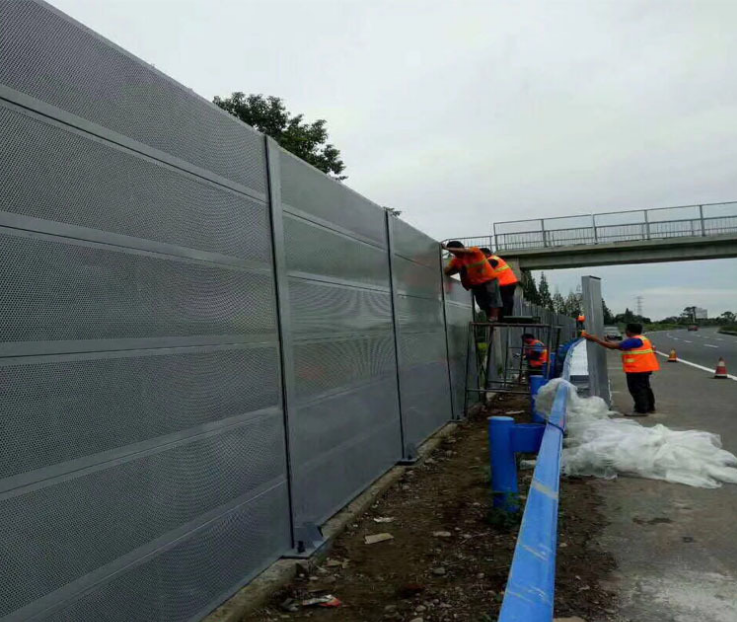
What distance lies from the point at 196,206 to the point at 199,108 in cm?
55

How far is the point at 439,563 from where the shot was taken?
14.9ft

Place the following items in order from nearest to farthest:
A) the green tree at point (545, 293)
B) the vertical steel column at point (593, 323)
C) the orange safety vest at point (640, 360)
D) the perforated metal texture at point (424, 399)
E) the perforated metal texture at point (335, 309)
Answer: the perforated metal texture at point (335, 309)
the perforated metal texture at point (424, 399)
the vertical steel column at point (593, 323)
the orange safety vest at point (640, 360)
the green tree at point (545, 293)

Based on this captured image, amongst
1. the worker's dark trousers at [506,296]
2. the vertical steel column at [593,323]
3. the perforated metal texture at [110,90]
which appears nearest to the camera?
the perforated metal texture at [110,90]

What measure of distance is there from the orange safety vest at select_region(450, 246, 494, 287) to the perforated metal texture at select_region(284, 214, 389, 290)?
3724 millimetres

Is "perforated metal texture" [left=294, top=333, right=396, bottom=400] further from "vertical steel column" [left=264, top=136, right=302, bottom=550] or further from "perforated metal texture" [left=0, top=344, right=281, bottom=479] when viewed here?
"perforated metal texture" [left=0, top=344, right=281, bottom=479]

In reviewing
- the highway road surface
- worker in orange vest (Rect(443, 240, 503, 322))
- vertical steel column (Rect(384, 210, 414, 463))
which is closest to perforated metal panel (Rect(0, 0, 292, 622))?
vertical steel column (Rect(384, 210, 414, 463))

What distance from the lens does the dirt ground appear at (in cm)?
378

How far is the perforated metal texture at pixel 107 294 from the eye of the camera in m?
2.40

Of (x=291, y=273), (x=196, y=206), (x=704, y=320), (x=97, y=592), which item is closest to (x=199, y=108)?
(x=196, y=206)

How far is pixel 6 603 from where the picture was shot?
227 cm

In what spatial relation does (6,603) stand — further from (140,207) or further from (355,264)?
(355,264)

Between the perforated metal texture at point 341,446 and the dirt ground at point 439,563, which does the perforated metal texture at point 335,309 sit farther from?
the dirt ground at point 439,563

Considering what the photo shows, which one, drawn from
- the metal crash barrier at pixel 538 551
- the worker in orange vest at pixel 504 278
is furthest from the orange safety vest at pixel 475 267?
the metal crash barrier at pixel 538 551

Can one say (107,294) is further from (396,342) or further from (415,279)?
(415,279)
